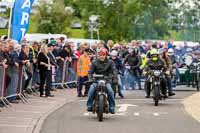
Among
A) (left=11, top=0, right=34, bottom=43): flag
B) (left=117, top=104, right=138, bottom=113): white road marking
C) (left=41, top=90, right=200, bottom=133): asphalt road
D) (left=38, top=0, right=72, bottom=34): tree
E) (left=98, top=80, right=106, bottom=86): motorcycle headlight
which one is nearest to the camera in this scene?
(left=41, top=90, right=200, bottom=133): asphalt road

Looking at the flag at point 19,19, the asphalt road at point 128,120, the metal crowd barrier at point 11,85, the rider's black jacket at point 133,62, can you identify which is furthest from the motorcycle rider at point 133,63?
the metal crowd barrier at point 11,85

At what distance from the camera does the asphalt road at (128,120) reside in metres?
15.4

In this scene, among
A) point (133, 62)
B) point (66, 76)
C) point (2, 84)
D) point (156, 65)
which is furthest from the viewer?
point (133, 62)

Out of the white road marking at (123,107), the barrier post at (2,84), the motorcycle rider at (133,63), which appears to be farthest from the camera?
the motorcycle rider at (133,63)

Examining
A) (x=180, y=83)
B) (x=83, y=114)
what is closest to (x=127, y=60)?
(x=180, y=83)

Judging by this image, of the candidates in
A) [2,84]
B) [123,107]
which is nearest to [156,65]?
[123,107]

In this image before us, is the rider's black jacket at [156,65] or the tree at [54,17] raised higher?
the tree at [54,17]

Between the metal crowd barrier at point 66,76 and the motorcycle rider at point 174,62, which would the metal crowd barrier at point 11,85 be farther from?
the motorcycle rider at point 174,62

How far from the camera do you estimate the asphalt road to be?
15.4 m

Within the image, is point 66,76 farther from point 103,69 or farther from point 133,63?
point 103,69

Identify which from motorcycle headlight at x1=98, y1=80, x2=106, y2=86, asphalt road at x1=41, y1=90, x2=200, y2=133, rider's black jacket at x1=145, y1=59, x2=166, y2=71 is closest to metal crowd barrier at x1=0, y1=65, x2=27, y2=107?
asphalt road at x1=41, y1=90, x2=200, y2=133

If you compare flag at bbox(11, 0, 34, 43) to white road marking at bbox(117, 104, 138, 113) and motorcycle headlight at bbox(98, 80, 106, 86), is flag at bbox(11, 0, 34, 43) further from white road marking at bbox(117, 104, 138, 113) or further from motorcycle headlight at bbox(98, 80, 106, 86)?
motorcycle headlight at bbox(98, 80, 106, 86)

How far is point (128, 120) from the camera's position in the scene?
57.2 ft

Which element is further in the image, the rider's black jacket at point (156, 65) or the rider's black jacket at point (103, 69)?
the rider's black jacket at point (156, 65)
